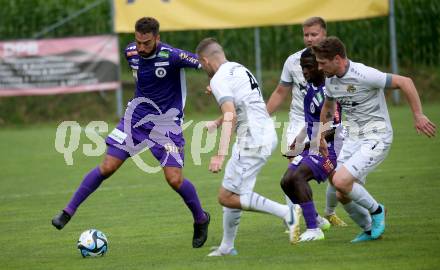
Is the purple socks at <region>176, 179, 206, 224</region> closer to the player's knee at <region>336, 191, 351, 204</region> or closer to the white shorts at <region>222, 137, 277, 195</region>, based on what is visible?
the white shorts at <region>222, 137, 277, 195</region>

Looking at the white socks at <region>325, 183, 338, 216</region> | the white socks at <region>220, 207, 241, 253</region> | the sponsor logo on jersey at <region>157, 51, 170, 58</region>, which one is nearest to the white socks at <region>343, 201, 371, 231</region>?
the white socks at <region>325, 183, 338, 216</region>

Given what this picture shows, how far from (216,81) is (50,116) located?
54.1ft

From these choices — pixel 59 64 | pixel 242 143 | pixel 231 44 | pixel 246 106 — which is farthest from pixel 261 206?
pixel 231 44

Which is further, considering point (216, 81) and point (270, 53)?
point (270, 53)

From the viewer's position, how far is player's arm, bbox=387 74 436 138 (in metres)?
7.54

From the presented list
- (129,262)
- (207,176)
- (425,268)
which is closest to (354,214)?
(425,268)

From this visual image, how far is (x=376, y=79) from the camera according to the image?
25.4 feet

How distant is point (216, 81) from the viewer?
742 centimetres

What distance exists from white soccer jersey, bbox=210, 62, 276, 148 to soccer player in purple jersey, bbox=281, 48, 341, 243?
95 cm

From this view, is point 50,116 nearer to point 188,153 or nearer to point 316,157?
Answer: point 188,153

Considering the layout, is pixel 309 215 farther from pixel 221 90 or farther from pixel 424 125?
pixel 221 90

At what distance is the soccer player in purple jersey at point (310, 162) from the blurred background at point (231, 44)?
552 inches

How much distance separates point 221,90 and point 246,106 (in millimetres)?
373

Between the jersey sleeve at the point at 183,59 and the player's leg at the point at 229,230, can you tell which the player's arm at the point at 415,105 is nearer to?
the player's leg at the point at 229,230
